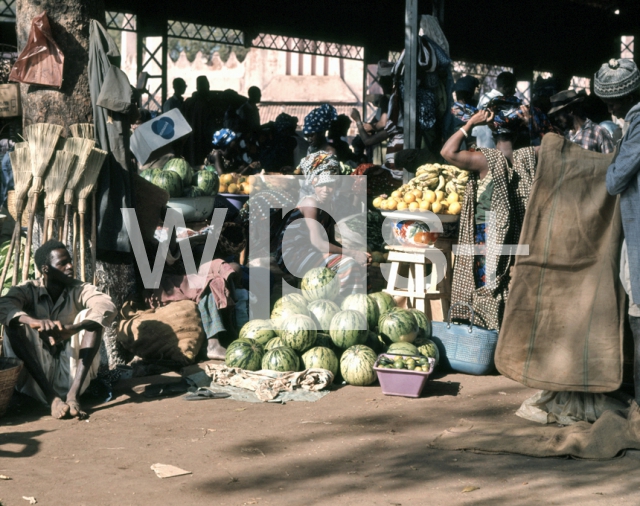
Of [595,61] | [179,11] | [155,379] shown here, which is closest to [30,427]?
[155,379]

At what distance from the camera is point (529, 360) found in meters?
5.04

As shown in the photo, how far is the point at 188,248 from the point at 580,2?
11.3 metres

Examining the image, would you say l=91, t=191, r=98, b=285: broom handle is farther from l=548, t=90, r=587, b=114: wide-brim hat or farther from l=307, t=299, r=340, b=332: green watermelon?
l=548, t=90, r=587, b=114: wide-brim hat

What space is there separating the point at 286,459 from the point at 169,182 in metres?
3.85

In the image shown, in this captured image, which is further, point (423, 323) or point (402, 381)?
point (423, 323)

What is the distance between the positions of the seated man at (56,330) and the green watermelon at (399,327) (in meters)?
2.27

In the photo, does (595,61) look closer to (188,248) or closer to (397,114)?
(397,114)

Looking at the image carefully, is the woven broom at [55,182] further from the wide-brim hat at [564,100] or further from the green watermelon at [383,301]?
the wide-brim hat at [564,100]

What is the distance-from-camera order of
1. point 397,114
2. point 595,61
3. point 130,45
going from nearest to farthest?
point 397,114 < point 595,61 < point 130,45

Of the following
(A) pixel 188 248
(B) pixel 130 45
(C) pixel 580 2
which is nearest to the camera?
(A) pixel 188 248

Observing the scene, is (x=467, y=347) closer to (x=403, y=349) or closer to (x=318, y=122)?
(x=403, y=349)

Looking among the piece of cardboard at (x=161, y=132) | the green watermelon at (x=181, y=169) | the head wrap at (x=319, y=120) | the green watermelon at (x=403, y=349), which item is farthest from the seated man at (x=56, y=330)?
the head wrap at (x=319, y=120)

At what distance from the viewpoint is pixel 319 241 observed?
7176 millimetres

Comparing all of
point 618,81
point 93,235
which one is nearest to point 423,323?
point 618,81
